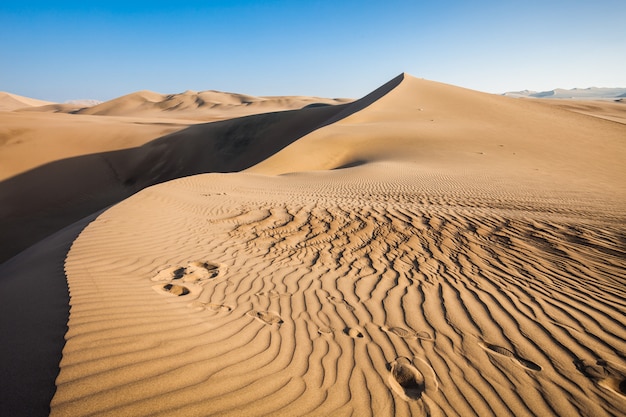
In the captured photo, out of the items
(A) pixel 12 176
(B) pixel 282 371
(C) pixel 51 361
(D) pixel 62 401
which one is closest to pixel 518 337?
(B) pixel 282 371

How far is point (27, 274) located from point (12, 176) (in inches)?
735

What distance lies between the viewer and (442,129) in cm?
1886

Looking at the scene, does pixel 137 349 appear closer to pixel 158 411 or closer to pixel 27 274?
pixel 158 411

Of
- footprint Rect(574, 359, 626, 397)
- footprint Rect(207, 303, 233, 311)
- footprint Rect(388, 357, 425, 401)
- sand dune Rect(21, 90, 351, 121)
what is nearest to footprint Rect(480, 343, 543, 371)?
footprint Rect(574, 359, 626, 397)

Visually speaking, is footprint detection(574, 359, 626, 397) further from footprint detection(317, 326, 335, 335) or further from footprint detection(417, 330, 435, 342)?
footprint detection(317, 326, 335, 335)

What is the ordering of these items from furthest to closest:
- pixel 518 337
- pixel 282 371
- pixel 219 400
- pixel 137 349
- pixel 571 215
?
pixel 571 215, pixel 518 337, pixel 282 371, pixel 137 349, pixel 219 400

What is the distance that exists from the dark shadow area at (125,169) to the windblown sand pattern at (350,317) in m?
10.1

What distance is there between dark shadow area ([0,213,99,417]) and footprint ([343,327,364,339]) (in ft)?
7.39

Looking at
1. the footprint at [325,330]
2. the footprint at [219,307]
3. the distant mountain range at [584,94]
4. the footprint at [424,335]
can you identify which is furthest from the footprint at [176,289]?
the distant mountain range at [584,94]

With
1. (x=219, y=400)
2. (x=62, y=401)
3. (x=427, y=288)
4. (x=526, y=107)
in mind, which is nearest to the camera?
(x=62, y=401)

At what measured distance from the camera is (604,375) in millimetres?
2627

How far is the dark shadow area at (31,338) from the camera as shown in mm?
1824

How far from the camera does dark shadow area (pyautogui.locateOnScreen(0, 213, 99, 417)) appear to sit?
5.98 feet

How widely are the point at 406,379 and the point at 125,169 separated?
908 inches
